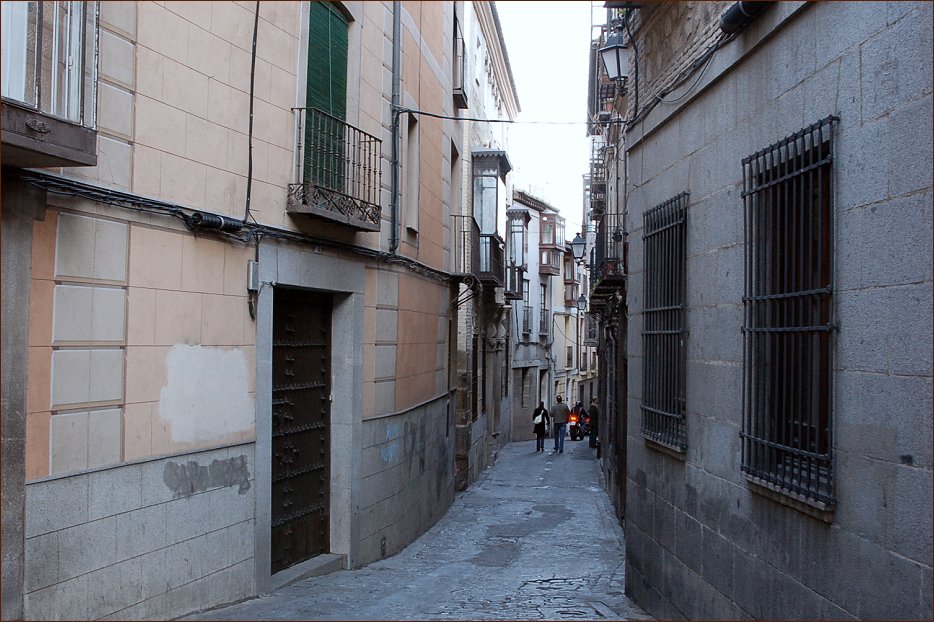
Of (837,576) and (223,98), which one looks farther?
(223,98)

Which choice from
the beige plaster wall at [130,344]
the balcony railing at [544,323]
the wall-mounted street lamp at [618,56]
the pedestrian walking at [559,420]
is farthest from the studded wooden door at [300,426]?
the balcony railing at [544,323]

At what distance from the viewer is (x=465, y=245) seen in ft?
54.8

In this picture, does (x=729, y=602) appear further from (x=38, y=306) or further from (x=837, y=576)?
(x=38, y=306)

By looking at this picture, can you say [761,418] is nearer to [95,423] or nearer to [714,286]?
[714,286]

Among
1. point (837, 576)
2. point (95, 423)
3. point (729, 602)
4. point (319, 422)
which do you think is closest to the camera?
point (837, 576)

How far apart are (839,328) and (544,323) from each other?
36507 mm

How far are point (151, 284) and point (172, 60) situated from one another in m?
1.60

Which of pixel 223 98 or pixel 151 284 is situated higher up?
pixel 223 98

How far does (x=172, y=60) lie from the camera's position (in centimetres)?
638

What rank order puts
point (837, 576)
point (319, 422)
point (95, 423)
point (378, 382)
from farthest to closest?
1. point (378, 382)
2. point (319, 422)
3. point (95, 423)
4. point (837, 576)

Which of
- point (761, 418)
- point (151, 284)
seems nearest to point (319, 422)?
point (151, 284)

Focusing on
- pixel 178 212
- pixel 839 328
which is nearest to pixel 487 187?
pixel 178 212

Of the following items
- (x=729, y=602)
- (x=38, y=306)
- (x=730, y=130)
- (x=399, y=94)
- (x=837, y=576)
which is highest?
(x=399, y=94)

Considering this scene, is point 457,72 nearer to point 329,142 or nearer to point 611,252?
point 611,252
